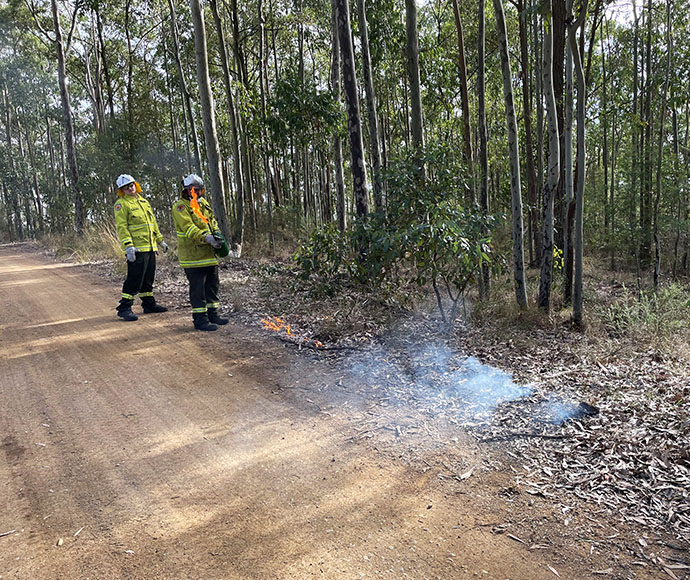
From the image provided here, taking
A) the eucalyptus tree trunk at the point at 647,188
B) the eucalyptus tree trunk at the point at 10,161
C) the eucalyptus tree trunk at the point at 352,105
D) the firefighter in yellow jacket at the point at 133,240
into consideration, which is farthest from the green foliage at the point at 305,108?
the eucalyptus tree trunk at the point at 10,161

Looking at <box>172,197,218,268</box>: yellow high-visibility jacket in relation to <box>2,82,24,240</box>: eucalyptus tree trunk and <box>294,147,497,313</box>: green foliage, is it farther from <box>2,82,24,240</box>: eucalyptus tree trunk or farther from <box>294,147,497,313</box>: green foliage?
<box>2,82,24,240</box>: eucalyptus tree trunk

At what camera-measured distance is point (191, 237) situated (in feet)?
21.0

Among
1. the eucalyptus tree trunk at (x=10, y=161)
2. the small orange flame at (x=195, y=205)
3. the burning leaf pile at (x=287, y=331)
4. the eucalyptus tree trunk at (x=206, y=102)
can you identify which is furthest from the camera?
the eucalyptus tree trunk at (x=10, y=161)

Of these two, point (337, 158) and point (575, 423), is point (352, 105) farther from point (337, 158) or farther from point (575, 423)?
point (575, 423)

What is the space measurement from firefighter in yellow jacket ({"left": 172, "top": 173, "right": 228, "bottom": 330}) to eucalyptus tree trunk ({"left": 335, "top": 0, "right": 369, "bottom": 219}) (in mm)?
2686

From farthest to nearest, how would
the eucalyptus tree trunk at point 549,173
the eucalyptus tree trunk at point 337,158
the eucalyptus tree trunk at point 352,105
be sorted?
the eucalyptus tree trunk at point 337,158 < the eucalyptus tree trunk at point 352,105 < the eucalyptus tree trunk at point 549,173

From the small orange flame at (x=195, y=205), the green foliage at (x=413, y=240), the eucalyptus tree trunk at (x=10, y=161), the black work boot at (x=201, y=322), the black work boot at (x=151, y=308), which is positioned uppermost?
the eucalyptus tree trunk at (x=10, y=161)

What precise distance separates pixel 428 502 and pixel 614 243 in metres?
16.2

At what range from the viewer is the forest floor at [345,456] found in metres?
2.49

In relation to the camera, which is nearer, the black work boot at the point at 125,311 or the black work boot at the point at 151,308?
the black work boot at the point at 125,311

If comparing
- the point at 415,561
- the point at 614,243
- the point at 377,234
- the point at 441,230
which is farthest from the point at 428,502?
the point at 614,243

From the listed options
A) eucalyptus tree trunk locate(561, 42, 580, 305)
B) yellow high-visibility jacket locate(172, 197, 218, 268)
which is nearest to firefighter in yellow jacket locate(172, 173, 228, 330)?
yellow high-visibility jacket locate(172, 197, 218, 268)

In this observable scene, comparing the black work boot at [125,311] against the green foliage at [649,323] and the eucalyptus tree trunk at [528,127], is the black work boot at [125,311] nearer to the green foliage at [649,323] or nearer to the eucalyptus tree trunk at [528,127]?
the eucalyptus tree trunk at [528,127]

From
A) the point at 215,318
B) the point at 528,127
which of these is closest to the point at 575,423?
the point at 215,318
